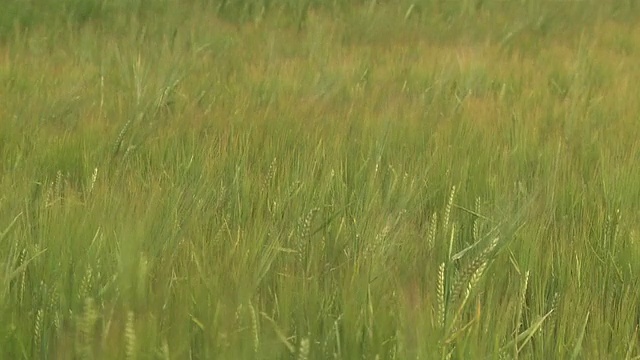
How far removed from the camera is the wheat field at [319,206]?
0.83 m

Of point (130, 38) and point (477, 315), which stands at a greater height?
point (477, 315)

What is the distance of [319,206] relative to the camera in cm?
123

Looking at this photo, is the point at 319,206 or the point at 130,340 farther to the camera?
the point at 319,206

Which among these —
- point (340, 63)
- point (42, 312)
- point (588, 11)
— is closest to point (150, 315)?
point (42, 312)

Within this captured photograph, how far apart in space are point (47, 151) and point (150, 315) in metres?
0.85

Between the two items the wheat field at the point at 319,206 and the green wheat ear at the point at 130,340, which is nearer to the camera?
the green wheat ear at the point at 130,340

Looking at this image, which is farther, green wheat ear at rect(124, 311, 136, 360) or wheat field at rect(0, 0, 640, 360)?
wheat field at rect(0, 0, 640, 360)

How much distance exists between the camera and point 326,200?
1298 mm

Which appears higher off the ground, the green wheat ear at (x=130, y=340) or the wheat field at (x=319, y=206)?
the green wheat ear at (x=130, y=340)

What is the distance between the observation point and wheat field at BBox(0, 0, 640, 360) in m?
A: 0.83

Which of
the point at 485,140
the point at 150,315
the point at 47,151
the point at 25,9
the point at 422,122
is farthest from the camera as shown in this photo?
the point at 25,9

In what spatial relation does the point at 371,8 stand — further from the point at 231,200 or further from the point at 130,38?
the point at 231,200

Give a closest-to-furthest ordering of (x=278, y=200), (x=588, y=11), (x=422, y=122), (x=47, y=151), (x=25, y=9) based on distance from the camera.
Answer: (x=278, y=200) < (x=47, y=151) < (x=422, y=122) < (x=25, y=9) < (x=588, y=11)

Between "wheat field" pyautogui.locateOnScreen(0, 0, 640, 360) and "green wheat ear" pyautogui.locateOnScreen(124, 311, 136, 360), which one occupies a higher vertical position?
"green wheat ear" pyautogui.locateOnScreen(124, 311, 136, 360)
